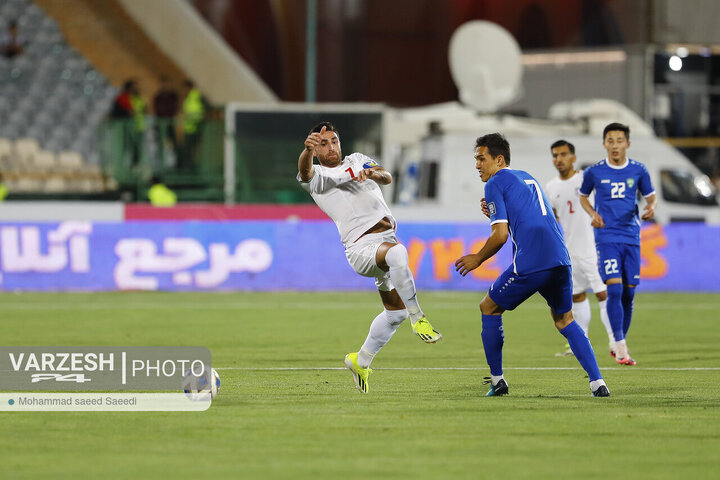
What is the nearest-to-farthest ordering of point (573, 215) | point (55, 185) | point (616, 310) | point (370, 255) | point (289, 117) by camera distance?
1. point (370, 255)
2. point (616, 310)
3. point (573, 215)
4. point (289, 117)
5. point (55, 185)

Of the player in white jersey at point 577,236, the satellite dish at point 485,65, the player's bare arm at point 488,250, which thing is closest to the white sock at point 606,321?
the player in white jersey at point 577,236

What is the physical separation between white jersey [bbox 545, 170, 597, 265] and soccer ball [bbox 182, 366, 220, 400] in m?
5.20

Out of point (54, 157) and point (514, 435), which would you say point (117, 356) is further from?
point (54, 157)

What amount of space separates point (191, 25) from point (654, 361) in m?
20.9

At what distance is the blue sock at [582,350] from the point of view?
876 centimetres

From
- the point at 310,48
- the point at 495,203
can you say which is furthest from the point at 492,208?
the point at 310,48

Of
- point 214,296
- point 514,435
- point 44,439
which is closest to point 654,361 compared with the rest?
point 514,435

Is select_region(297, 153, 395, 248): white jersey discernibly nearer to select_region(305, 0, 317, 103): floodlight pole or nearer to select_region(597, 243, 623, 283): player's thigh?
select_region(597, 243, 623, 283): player's thigh

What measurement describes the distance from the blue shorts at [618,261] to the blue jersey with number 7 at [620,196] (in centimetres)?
6

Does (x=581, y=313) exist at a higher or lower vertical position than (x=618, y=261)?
lower

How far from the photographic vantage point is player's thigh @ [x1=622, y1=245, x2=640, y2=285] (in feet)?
38.2

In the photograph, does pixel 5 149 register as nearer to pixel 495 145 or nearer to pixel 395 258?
pixel 395 258

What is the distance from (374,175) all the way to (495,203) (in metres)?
1.04

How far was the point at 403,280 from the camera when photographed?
9125 mm
